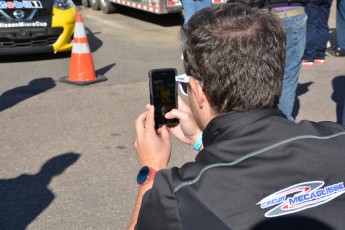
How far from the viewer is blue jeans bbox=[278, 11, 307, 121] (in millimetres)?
4406

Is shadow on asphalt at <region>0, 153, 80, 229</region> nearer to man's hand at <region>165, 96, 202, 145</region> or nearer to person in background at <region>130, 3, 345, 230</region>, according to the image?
man's hand at <region>165, 96, 202, 145</region>

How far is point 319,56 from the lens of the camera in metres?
8.58

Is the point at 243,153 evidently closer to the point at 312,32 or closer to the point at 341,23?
the point at 341,23

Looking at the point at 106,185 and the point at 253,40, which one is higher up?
the point at 253,40

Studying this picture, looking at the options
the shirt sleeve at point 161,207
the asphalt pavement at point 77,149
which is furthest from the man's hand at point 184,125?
the asphalt pavement at point 77,149

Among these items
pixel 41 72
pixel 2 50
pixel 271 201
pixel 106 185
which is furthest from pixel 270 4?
pixel 2 50

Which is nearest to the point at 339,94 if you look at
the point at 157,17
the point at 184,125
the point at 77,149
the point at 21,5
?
the point at 77,149

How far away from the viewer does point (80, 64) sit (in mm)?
7203

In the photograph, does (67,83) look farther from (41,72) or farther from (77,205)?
(77,205)

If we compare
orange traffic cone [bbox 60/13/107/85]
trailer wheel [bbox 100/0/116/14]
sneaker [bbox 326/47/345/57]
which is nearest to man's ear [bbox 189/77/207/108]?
orange traffic cone [bbox 60/13/107/85]

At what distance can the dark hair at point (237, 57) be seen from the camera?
1.62m

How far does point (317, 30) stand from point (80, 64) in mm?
3661

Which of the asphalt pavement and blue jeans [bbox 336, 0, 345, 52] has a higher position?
blue jeans [bbox 336, 0, 345, 52]

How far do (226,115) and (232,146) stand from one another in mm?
152
